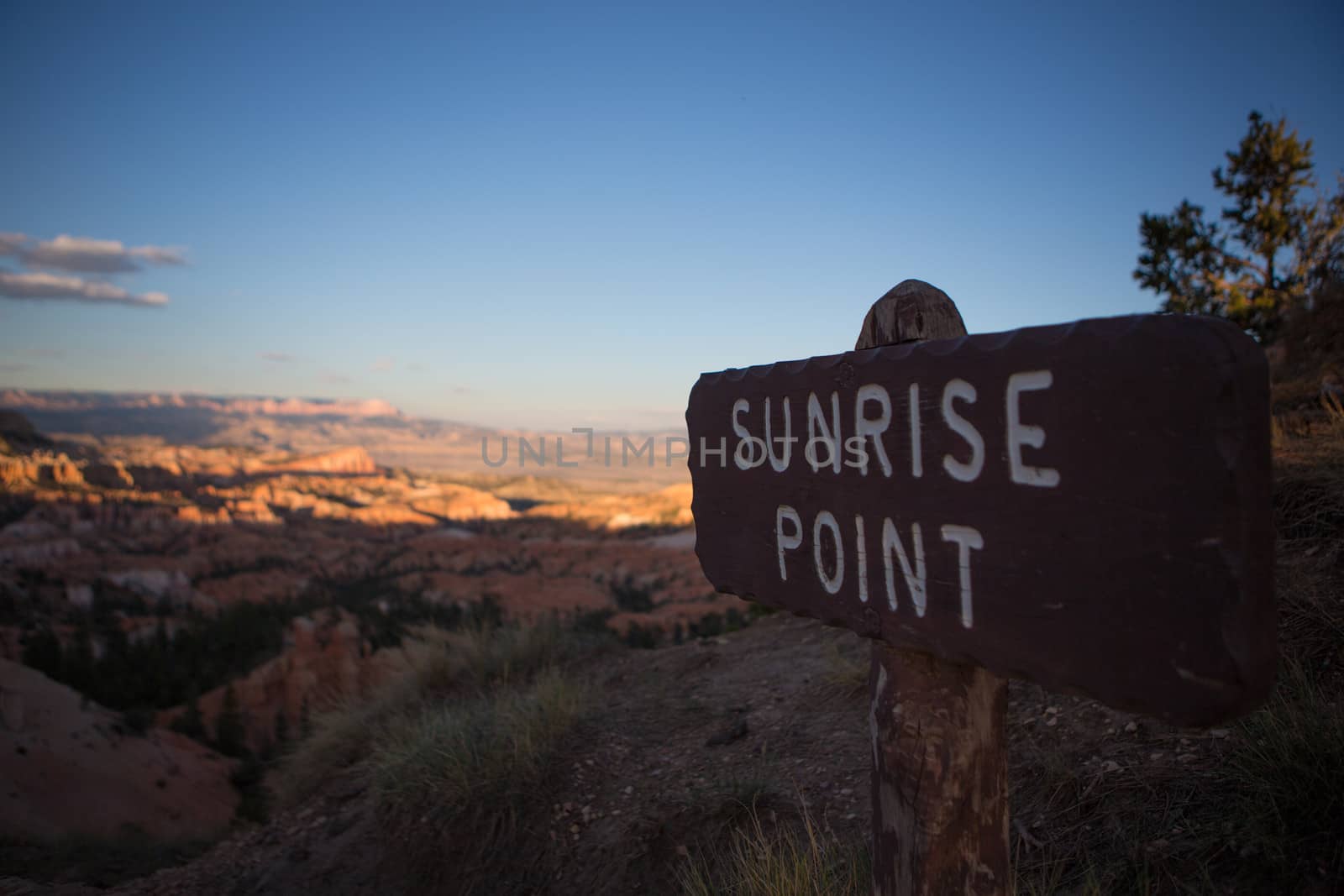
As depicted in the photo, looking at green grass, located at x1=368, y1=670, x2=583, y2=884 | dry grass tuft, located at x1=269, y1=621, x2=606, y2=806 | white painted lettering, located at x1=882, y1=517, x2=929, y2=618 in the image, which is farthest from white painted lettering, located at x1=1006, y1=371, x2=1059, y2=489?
dry grass tuft, located at x1=269, y1=621, x2=606, y2=806

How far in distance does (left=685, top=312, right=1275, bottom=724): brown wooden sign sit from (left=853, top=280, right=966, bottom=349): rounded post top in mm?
177

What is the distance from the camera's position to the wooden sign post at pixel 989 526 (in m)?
0.98

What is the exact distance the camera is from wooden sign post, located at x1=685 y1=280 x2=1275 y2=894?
98 cm

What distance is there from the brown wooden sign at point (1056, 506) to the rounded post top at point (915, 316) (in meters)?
0.18

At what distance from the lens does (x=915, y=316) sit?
1.62 metres

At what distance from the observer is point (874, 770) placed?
174 centimetres

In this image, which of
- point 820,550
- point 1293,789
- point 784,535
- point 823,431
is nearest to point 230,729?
point 784,535

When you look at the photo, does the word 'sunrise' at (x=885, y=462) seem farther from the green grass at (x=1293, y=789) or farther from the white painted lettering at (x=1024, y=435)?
the green grass at (x=1293, y=789)

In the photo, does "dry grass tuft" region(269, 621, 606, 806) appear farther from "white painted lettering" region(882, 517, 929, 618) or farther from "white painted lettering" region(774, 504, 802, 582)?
"white painted lettering" region(882, 517, 929, 618)

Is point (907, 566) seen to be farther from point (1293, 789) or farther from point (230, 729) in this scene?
point (230, 729)

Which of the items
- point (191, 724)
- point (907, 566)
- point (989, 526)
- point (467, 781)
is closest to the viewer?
point (989, 526)

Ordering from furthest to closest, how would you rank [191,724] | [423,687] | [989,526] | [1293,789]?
[191,724] → [423,687] → [1293,789] → [989,526]

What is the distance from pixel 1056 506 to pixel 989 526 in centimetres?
13

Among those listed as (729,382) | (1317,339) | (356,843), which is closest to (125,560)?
(356,843)
